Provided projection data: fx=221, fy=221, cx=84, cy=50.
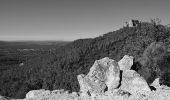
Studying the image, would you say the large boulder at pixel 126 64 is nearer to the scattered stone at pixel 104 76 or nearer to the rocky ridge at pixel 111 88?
the rocky ridge at pixel 111 88

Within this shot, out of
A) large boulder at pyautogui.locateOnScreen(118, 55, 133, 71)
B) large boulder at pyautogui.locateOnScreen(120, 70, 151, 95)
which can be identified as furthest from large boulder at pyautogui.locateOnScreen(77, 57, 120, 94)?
large boulder at pyautogui.locateOnScreen(118, 55, 133, 71)

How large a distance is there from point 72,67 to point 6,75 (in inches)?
2437

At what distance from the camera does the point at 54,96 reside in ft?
66.3

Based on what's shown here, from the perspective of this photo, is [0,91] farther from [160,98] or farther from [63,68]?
[160,98]

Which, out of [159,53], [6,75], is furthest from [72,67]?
[159,53]

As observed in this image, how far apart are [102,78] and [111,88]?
198cm

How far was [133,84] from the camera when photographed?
2102 centimetres

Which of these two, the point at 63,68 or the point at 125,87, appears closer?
the point at 125,87

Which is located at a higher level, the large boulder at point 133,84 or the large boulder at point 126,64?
the large boulder at point 126,64

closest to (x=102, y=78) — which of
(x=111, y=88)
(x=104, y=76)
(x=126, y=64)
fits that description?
(x=104, y=76)

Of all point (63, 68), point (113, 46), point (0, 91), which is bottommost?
point (0, 91)

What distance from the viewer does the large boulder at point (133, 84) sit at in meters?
19.7

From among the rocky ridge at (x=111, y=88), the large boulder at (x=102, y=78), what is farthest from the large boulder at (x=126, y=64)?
the large boulder at (x=102, y=78)

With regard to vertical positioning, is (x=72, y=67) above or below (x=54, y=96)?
below
